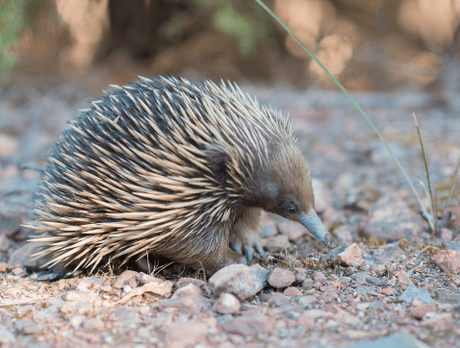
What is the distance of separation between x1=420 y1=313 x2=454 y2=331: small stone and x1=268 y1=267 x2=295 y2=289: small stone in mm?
710

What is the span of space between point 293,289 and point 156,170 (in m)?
0.99

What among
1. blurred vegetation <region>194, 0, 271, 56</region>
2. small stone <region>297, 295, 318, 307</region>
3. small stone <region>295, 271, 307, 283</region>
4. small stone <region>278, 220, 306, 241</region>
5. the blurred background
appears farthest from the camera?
the blurred background

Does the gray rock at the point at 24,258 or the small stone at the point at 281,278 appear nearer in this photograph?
the small stone at the point at 281,278

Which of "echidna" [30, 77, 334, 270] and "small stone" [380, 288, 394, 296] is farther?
"echidna" [30, 77, 334, 270]

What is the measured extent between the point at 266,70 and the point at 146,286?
647 cm

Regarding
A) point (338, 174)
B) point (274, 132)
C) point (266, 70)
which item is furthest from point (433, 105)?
point (274, 132)

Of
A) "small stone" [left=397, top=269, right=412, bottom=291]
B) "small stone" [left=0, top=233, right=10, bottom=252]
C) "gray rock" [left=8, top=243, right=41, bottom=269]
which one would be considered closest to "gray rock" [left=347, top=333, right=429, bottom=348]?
"small stone" [left=397, top=269, right=412, bottom=291]

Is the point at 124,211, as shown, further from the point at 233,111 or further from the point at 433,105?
the point at 433,105

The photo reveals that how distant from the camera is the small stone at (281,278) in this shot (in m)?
2.56

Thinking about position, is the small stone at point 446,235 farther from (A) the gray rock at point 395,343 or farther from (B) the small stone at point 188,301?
(B) the small stone at point 188,301

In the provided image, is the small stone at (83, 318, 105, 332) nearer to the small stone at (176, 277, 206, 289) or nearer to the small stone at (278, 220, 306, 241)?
the small stone at (176, 277, 206, 289)

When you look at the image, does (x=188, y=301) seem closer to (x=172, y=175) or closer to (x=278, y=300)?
(x=278, y=300)

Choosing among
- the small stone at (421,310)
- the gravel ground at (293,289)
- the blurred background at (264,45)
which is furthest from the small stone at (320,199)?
the blurred background at (264,45)

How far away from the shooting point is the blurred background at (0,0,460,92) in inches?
294
